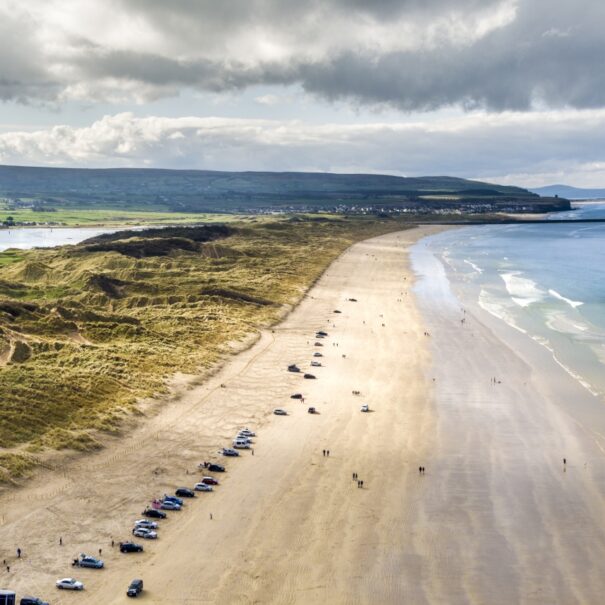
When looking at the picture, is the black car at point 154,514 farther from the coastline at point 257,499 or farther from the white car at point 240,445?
the white car at point 240,445

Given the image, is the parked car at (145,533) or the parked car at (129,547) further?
the parked car at (145,533)

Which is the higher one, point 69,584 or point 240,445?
point 240,445

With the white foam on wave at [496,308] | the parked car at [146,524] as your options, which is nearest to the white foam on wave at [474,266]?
the white foam on wave at [496,308]

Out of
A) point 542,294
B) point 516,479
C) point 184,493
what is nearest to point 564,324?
point 542,294

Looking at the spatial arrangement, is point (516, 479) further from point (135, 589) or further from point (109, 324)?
point (109, 324)

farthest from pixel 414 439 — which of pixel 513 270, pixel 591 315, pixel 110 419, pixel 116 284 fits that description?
pixel 513 270

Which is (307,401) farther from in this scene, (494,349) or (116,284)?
(116,284)

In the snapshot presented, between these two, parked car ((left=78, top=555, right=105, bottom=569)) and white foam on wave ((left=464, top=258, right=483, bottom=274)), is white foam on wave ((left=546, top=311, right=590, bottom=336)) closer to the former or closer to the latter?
white foam on wave ((left=464, top=258, right=483, bottom=274))
